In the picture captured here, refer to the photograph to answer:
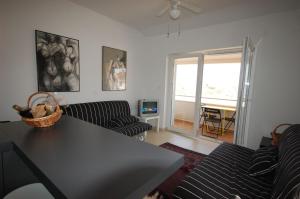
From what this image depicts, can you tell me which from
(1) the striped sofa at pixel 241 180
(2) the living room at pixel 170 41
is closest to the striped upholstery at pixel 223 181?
(1) the striped sofa at pixel 241 180

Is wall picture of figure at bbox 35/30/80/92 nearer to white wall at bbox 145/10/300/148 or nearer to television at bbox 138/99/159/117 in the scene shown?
television at bbox 138/99/159/117

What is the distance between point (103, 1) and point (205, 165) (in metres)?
3.06

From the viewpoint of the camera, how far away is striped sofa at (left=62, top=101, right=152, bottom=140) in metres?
2.93

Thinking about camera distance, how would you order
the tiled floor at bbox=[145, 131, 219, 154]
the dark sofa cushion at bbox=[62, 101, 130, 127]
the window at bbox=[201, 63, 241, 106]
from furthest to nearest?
the window at bbox=[201, 63, 241, 106], the tiled floor at bbox=[145, 131, 219, 154], the dark sofa cushion at bbox=[62, 101, 130, 127]

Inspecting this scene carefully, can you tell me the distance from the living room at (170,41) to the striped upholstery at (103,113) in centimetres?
24

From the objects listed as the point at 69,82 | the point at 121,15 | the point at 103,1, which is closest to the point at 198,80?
the point at 121,15

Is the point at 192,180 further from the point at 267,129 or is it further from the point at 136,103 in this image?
the point at 136,103

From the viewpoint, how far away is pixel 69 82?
2975mm

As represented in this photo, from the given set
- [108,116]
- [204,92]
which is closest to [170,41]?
[204,92]

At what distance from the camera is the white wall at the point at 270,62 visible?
103 inches

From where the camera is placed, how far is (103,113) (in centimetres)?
332

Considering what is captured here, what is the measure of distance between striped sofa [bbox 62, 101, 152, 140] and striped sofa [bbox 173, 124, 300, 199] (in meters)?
1.67

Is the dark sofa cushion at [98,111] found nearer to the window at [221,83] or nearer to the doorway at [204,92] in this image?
the doorway at [204,92]

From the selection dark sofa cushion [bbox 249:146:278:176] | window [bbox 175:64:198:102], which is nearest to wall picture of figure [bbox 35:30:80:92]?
window [bbox 175:64:198:102]
